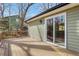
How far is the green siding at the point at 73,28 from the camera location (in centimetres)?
632

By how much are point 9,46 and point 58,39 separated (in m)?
1.86

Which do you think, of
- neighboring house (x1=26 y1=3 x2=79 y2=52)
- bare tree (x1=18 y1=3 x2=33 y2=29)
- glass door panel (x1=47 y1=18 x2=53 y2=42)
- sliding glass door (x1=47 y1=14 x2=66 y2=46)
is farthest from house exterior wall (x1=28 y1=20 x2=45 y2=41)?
bare tree (x1=18 y1=3 x2=33 y2=29)

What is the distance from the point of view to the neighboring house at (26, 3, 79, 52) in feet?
20.9

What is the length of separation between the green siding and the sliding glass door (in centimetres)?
30

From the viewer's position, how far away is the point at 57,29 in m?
7.66

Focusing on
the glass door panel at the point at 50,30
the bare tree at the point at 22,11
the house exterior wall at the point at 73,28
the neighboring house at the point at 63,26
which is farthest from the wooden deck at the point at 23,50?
the glass door panel at the point at 50,30

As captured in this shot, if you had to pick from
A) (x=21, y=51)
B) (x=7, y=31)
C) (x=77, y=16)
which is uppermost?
(x=77, y=16)

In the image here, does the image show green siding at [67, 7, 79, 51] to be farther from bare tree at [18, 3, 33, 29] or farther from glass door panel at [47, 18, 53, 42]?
glass door panel at [47, 18, 53, 42]

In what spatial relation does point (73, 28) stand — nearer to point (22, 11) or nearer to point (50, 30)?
point (22, 11)

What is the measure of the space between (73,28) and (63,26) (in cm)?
54

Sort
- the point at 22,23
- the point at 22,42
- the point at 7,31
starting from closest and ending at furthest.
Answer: the point at 7,31, the point at 22,23, the point at 22,42

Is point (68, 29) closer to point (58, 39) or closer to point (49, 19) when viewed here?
point (58, 39)

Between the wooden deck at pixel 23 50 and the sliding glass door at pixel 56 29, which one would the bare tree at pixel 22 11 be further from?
the sliding glass door at pixel 56 29

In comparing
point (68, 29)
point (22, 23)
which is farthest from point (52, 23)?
point (22, 23)
